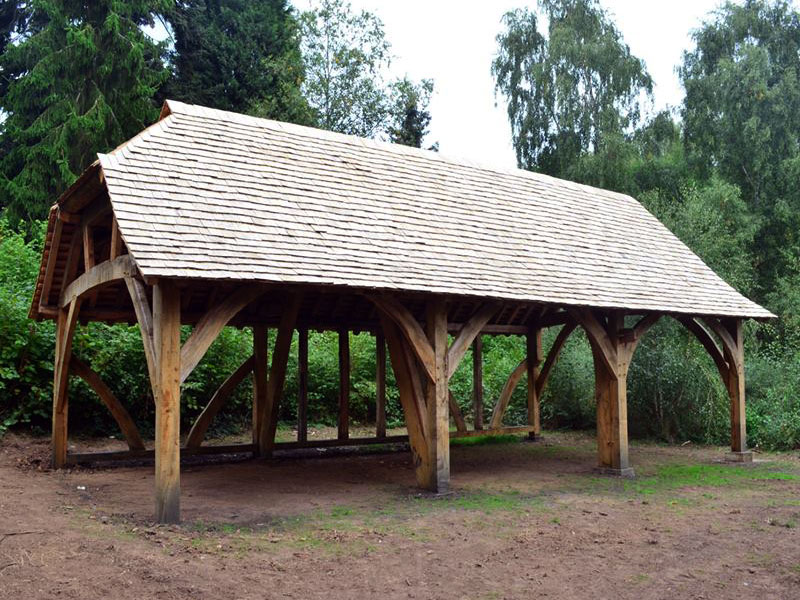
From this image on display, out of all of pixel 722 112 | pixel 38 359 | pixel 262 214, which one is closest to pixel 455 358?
pixel 262 214

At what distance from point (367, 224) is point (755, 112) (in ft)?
61.2

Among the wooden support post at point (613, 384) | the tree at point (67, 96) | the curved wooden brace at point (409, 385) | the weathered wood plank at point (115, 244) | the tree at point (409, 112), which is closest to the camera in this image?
the weathered wood plank at point (115, 244)

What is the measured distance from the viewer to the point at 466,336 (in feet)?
28.7

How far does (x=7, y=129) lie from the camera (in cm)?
2020

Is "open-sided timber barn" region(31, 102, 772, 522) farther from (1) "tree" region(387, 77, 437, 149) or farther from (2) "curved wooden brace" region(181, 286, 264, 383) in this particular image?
(1) "tree" region(387, 77, 437, 149)

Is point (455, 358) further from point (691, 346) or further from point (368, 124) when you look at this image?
point (368, 124)

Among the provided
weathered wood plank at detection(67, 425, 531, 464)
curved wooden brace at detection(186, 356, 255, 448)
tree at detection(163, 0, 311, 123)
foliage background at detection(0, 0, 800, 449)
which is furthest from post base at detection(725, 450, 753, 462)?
tree at detection(163, 0, 311, 123)

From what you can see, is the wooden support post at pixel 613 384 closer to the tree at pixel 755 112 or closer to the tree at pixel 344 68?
the tree at pixel 755 112

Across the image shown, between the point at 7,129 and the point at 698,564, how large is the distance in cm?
2002

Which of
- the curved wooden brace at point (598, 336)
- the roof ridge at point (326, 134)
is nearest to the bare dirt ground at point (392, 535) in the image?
the curved wooden brace at point (598, 336)

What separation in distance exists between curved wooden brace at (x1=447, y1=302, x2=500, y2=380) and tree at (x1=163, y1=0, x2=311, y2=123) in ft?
54.3

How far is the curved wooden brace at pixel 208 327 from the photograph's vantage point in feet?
22.0

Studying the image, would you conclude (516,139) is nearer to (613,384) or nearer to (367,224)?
(613,384)

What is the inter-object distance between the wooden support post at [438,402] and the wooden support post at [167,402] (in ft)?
9.38
